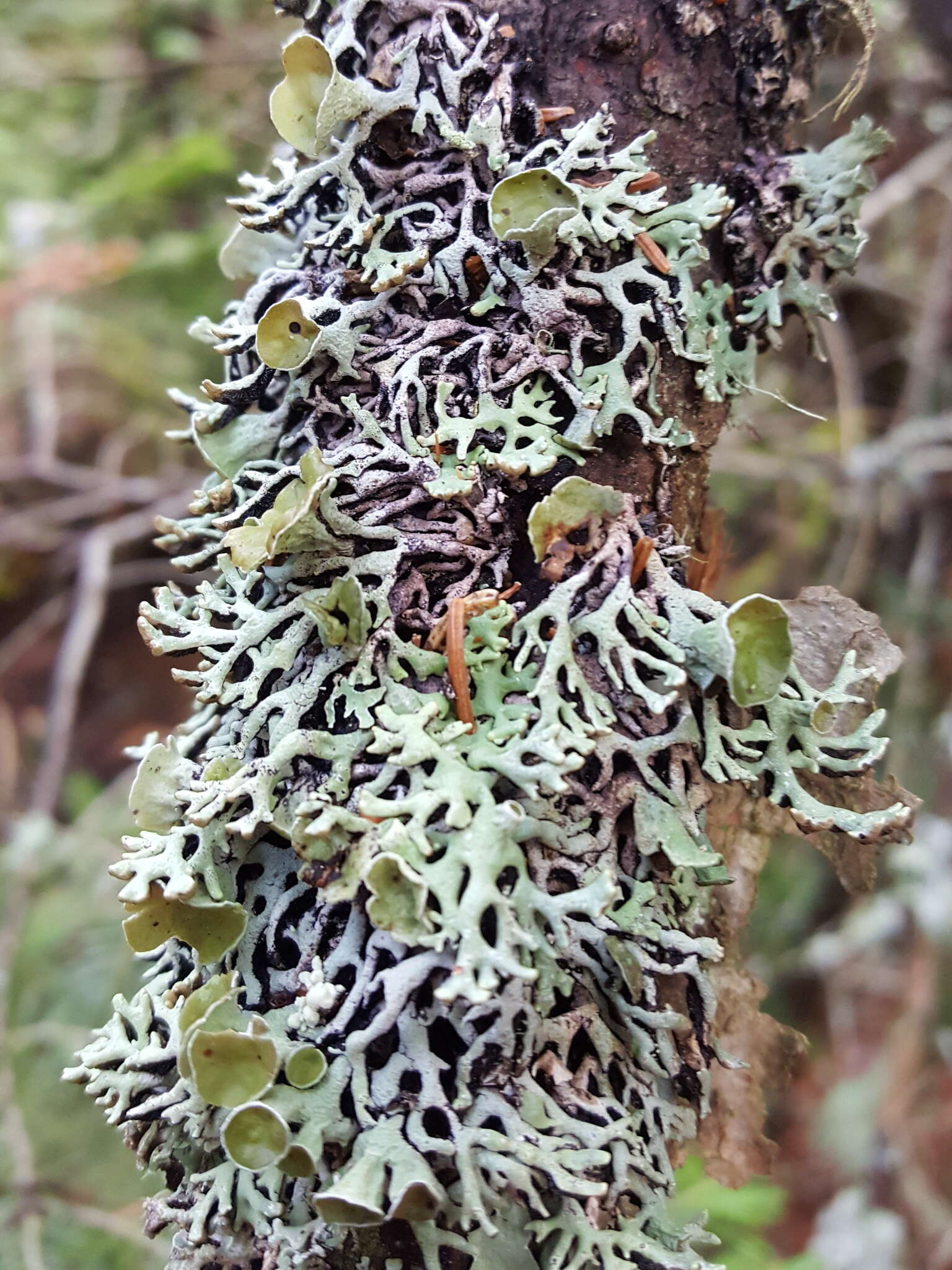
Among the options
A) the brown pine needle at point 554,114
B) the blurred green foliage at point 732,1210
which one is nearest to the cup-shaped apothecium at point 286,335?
the brown pine needle at point 554,114

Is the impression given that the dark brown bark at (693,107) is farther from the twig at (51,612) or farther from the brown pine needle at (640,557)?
the twig at (51,612)

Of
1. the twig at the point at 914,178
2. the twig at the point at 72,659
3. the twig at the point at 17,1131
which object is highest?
the twig at the point at 914,178

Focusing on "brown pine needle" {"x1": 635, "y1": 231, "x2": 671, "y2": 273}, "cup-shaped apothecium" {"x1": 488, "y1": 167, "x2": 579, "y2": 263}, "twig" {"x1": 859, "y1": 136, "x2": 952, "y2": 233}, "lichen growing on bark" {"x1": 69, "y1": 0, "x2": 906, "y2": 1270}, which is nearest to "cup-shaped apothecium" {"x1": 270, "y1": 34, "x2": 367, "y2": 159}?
"lichen growing on bark" {"x1": 69, "y1": 0, "x2": 906, "y2": 1270}

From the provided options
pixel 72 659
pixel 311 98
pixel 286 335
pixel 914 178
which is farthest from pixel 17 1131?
pixel 914 178

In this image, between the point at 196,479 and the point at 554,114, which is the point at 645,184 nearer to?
the point at 554,114

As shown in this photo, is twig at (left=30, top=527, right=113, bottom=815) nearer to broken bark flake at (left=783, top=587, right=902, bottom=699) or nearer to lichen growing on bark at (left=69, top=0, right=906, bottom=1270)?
lichen growing on bark at (left=69, top=0, right=906, bottom=1270)

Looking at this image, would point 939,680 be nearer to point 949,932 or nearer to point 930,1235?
point 949,932

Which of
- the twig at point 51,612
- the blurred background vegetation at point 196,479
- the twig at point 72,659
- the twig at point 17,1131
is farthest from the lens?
the twig at point 51,612
